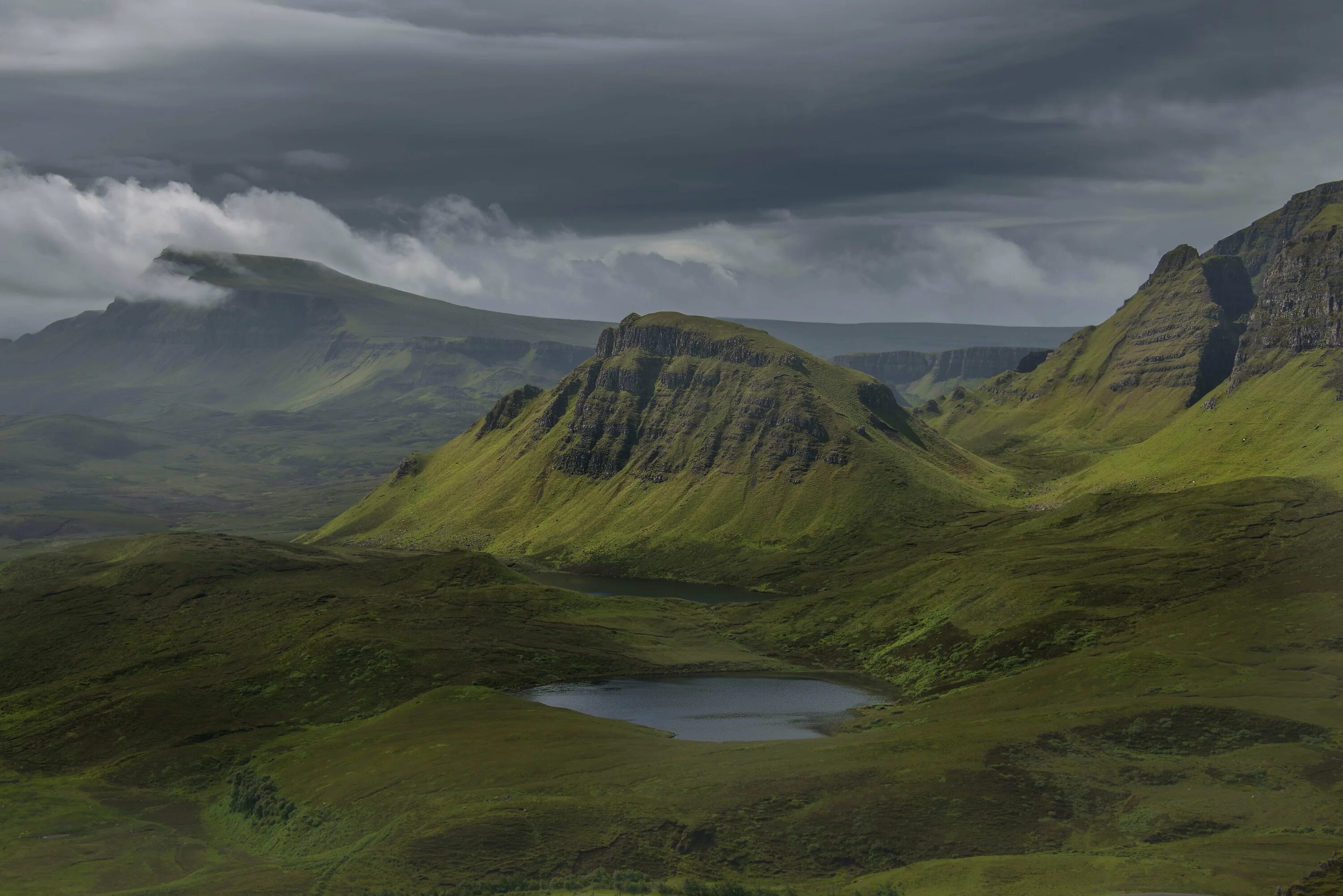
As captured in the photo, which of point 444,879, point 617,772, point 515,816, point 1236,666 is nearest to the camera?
point 444,879

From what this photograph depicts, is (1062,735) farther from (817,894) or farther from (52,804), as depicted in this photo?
(52,804)

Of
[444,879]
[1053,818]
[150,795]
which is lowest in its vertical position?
[150,795]

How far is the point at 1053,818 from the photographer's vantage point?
138000 mm

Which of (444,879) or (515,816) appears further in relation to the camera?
(515,816)

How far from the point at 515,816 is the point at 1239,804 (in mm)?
87902

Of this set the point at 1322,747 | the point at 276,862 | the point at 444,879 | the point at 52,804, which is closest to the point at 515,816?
the point at 444,879

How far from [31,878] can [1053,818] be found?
131775mm

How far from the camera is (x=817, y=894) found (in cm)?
12262

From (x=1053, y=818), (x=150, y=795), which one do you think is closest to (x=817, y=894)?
(x=1053, y=818)

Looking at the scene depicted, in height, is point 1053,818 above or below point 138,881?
above

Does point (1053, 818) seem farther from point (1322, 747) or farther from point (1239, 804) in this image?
point (1322, 747)

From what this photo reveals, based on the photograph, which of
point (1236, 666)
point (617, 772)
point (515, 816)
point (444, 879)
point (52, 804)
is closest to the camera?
point (444, 879)

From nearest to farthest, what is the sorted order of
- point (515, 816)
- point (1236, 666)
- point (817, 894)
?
point (817, 894) < point (515, 816) < point (1236, 666)

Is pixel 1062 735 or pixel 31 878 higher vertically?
pixel 1062 735
